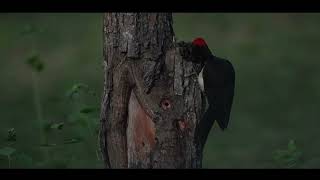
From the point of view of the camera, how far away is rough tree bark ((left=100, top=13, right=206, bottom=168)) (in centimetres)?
568

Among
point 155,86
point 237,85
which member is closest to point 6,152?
point 155,86

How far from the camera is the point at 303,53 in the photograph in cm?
1249

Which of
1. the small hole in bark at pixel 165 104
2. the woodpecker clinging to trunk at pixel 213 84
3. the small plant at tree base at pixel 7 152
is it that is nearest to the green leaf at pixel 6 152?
the small plant at tree base at pixel 7 152

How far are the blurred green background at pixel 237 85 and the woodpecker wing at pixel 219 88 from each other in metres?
0.40

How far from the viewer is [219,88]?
6.20 metres

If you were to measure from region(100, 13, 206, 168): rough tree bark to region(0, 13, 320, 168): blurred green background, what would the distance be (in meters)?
0.48

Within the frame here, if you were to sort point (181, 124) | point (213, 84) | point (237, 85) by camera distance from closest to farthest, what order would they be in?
point (181, 124)
point (213, 84)
point (237, 85)

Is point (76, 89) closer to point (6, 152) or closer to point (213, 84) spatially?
point (6, 152)

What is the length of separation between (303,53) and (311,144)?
11.5ft

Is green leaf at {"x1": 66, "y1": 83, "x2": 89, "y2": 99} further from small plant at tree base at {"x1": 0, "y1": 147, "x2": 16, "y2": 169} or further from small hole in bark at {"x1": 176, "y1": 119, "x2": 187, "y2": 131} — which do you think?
small hole in bark at {"x1": 176, "y1": 119, "x2": 187, "y2": 131}

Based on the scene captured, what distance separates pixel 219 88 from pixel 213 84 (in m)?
0.18

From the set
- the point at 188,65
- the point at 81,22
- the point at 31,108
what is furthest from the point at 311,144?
the point at 81,22

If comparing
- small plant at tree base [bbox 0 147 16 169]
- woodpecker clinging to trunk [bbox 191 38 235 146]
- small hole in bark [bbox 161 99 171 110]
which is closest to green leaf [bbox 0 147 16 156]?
small plant at tree base [bbox 0 147 16 169]
